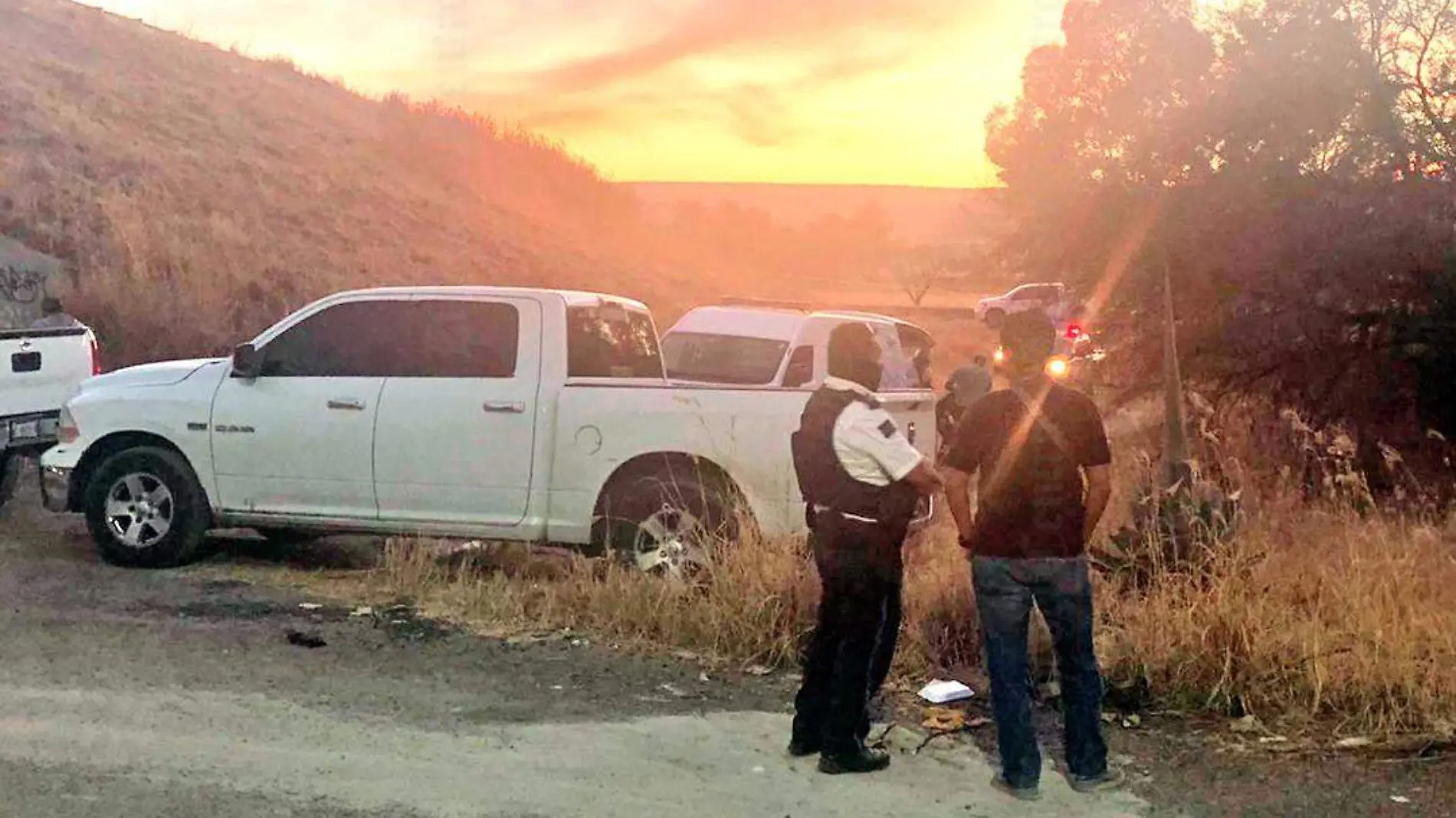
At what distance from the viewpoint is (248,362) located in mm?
9047

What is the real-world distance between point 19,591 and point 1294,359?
37.6ft

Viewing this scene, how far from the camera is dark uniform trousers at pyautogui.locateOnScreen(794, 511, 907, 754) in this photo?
536 centimetres

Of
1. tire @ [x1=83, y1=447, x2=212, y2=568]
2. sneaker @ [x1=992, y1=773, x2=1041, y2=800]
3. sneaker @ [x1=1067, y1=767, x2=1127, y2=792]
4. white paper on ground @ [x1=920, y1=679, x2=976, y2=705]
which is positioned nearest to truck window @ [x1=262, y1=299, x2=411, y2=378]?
tire @ [x1=83, y1=447, x2=212, y2=568]

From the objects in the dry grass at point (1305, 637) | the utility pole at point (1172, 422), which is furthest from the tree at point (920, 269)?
the dry grass at point (1305, 637)

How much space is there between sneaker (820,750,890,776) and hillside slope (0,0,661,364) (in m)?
13.2

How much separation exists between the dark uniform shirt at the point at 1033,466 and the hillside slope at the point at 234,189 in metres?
13.7

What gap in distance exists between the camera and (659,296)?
36.1m

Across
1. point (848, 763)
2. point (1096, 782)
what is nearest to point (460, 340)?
point (848, 763)

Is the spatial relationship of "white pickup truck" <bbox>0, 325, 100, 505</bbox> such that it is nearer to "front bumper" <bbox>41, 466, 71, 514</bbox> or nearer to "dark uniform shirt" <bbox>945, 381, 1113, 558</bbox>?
"front bumper" <bbox>41, 466, 71, 514</bbox>

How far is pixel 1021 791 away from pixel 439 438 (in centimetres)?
461

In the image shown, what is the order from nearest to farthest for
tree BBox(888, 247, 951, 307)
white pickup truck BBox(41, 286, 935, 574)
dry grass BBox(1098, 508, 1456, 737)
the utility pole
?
dry grass BBox(1098, 508, 1456, 737) < white pickup truck BBox(41, 286, 935, 574) < the utility pole < tree BBox(888, 247, 951, 307)

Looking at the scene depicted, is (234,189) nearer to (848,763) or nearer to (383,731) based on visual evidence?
(383,731)

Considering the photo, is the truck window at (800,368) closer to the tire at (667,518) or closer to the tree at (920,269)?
the tire at (667,518)

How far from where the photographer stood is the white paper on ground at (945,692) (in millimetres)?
6426
